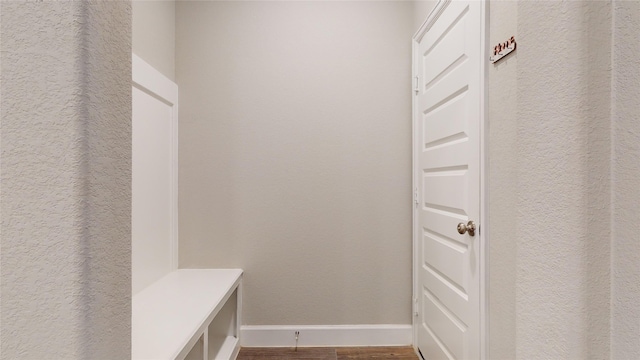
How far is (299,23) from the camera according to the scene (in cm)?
251

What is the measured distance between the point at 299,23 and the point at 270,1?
26 cm

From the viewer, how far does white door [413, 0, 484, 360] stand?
4.91ft

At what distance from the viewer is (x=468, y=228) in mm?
1512

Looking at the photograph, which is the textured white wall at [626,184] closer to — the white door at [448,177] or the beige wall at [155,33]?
the white door at [448,177]

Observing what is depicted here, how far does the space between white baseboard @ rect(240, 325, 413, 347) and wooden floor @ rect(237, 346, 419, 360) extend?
0.04m

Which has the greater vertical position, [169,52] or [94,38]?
[169,52]

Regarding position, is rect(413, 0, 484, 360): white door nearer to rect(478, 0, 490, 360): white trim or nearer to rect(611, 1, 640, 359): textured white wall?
rect(478, 0, 490, 360): white trim

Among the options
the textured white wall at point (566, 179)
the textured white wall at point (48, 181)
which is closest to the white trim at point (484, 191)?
the textured white wall at point (566, 179)

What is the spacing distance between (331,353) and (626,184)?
2.09 metres

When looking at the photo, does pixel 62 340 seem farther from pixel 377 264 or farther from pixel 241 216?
pixel 377 264

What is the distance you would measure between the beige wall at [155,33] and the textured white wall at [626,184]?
2069 mm

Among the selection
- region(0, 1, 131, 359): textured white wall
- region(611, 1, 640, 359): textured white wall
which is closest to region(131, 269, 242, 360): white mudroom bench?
region(0, 1, 131, 359): textured white wall

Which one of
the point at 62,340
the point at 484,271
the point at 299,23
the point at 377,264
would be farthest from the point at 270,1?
the point at 62,340

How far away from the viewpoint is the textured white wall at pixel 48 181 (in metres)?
0.64
